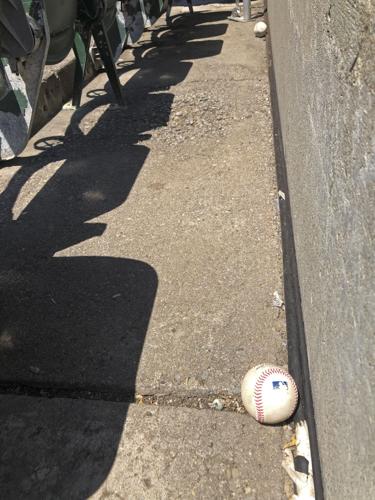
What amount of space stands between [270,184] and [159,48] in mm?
5771

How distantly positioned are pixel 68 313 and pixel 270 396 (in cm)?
136

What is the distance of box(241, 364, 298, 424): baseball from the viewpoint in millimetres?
1988

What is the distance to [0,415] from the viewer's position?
85.8 inches

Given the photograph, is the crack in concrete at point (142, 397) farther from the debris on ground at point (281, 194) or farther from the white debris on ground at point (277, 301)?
the debris on ground at point (281, 194)

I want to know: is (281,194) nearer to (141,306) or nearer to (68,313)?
(141,306)

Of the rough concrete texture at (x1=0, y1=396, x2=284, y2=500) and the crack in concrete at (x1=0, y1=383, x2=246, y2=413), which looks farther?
the crack in concrete at (x1=0, y1=383, x2=246, y2=413)

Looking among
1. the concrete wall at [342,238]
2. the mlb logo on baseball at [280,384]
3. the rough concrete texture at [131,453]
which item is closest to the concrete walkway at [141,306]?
the rough concrete texture at [131,453]

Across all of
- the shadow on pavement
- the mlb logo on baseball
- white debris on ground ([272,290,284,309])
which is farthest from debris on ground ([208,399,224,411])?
white debris on ground ([272,290,284,309])

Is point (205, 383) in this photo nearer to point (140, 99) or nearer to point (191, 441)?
point (191, 441)

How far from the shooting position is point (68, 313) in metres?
2.74

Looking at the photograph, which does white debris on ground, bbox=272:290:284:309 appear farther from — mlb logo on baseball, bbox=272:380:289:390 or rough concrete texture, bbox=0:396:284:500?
rough concrete texture, bbox=0:396:284:500

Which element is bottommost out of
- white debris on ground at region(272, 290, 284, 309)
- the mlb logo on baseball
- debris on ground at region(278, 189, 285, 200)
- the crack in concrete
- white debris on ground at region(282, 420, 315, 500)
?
white debris on ground at region(272, 290, 284, 309)

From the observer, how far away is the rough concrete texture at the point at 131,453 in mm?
1844

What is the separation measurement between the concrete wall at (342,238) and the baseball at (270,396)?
0.15 meters
